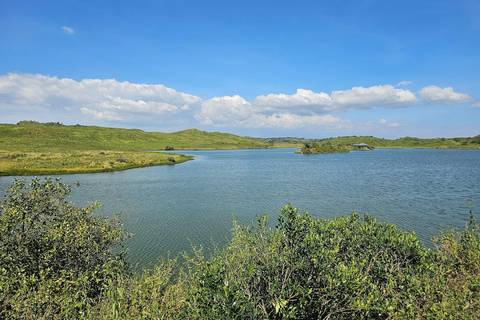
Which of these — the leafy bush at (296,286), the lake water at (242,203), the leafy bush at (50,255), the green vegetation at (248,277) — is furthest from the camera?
the lake water at (242,203)

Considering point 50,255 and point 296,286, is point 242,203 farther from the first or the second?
point 296,286

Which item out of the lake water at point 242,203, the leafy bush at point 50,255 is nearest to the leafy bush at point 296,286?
the leafy bush at point 50,255

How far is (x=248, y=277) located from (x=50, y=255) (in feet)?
35.3

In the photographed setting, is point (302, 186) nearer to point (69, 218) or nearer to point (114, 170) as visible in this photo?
point (69, 218)

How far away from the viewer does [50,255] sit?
14.4 metres

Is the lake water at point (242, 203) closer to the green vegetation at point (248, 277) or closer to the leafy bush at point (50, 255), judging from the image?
the leafy bush at point (50, 255)

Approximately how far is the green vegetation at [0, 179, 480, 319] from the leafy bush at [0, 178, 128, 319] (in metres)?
0.06

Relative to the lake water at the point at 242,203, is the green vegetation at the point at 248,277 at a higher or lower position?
higher

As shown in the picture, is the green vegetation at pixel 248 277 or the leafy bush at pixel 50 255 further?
the leafy bush at pixel 50 255

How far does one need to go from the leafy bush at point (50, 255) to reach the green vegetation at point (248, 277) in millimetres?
61

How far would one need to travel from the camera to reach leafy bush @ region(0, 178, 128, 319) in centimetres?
1191

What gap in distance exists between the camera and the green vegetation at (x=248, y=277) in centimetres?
1008

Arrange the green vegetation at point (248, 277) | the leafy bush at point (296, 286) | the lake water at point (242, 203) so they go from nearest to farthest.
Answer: the leafy bush at point (296, 286) → the green vegetation at point (248, 277) → the lake water at point (242, 203)

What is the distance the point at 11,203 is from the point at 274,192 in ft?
144
